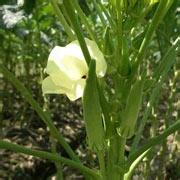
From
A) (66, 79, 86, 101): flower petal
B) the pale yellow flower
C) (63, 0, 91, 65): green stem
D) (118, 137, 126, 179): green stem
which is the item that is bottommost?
(118, 137, 126, 179): green stem

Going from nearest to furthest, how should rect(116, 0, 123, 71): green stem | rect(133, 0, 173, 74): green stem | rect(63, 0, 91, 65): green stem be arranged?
1. rect(63, 0, 91, 65): green stem
2. rect(133, 0, 173, 74): green stem
3. rect(116, 0, 123, 71): green stem

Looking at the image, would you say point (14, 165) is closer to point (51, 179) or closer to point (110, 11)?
point (51, 179)

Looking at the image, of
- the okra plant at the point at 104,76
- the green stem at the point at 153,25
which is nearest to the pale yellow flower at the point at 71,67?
A: the okra plant at the point at 104,76

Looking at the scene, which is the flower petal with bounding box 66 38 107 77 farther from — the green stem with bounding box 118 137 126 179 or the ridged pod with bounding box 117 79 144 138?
the green stem with bounding box 118 137 126 179

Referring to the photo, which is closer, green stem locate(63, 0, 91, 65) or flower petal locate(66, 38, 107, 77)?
green stem locate(63, 0, 91, 65)

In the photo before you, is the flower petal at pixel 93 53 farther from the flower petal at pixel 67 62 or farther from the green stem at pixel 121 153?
the green stem at pixel 121 153

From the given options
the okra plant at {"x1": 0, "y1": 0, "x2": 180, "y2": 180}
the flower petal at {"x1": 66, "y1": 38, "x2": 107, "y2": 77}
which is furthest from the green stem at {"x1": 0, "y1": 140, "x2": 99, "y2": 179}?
the flower petal at {"x1": 66, "y1": 38, "x2": 107, "y2": 77}
